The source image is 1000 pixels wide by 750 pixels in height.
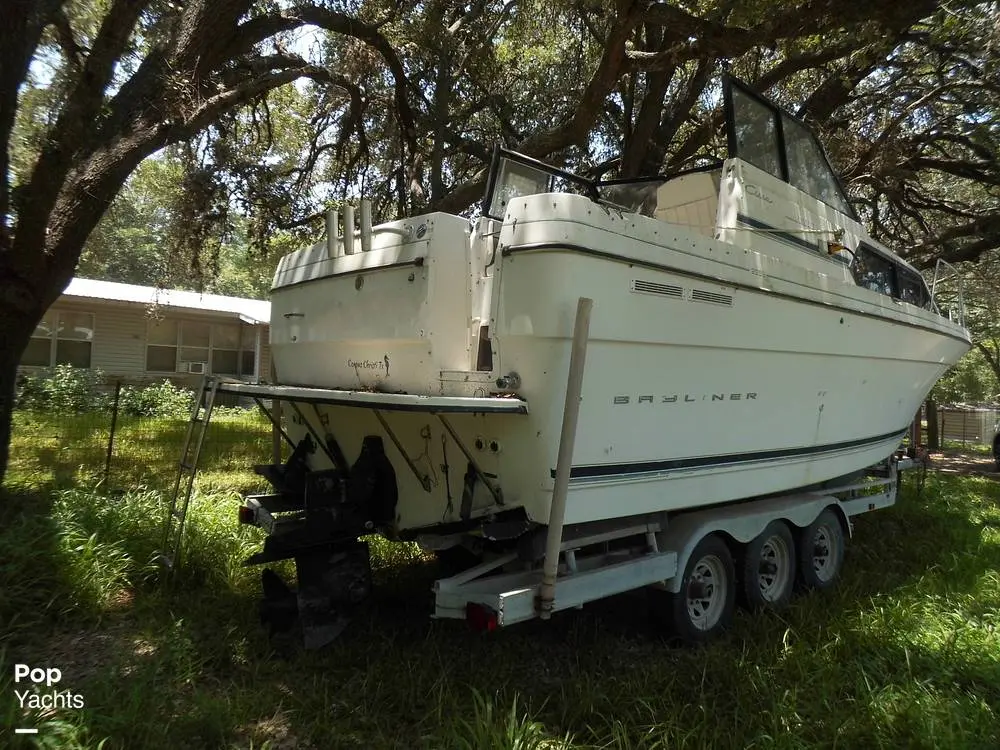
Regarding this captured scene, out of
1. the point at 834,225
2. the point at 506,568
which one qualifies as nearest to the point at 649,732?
the point at 506,568

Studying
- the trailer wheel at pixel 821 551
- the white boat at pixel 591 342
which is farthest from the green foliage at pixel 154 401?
the trailer wheel at pixel 821 551

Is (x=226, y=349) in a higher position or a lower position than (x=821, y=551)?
higher

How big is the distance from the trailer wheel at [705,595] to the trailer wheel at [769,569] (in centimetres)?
14

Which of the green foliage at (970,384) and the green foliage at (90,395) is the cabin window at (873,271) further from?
the green foliage at (970,384)

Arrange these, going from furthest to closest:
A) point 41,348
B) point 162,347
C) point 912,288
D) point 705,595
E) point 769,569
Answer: point 162,347, point 41,348, point 912,288, point 769,569, point 705,595

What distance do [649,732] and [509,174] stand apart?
3.71 metres

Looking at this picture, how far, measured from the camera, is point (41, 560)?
168 inches

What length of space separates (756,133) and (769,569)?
328 cm

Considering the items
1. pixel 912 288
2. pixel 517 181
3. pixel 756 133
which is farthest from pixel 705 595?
pixel 912 288

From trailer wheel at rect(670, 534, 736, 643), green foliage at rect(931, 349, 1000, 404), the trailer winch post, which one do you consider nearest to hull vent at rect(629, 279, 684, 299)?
the trailer winch post

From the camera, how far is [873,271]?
18.9ft

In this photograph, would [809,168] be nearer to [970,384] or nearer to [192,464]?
[192,464]

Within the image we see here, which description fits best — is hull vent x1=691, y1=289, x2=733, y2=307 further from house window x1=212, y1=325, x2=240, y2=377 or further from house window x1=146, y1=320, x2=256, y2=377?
house window x1=212, y1=325, x2=240, y2=377

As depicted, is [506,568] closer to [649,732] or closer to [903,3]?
[649,732]
